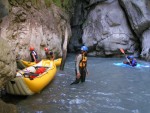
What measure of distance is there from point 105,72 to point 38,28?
5720 mm

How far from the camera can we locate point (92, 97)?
30.0 ft

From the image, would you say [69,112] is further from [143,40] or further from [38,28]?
[143,40]

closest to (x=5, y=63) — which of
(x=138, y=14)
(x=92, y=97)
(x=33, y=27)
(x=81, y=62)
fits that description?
(x=92, y=97)

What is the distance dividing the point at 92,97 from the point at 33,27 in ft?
29.5

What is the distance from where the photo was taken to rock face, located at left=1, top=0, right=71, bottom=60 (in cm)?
1507

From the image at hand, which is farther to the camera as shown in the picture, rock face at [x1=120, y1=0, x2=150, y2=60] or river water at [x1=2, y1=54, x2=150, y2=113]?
rock face at [x1=120, y1=0, x2=150, y2=60]

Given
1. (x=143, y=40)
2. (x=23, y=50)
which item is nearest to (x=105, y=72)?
(x=23, y=50)

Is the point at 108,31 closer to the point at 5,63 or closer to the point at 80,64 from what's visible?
the point at 80,64

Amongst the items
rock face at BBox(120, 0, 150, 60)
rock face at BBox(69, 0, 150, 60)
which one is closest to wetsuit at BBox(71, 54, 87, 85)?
rock face at BBox(120, 0, 150, 60)

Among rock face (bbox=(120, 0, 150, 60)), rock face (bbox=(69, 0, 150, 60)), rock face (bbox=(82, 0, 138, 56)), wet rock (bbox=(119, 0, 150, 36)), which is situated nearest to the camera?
rock face (bbox=(120, 0, 150, 60))

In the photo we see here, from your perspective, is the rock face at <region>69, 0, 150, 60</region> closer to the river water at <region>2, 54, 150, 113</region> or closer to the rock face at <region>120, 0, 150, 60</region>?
the rock face at <region>120, 0, 150, 60</region>

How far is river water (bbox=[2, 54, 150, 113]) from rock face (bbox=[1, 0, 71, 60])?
3.99m

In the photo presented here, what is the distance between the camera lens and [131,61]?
16766 mm

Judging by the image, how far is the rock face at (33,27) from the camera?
1507 cm
